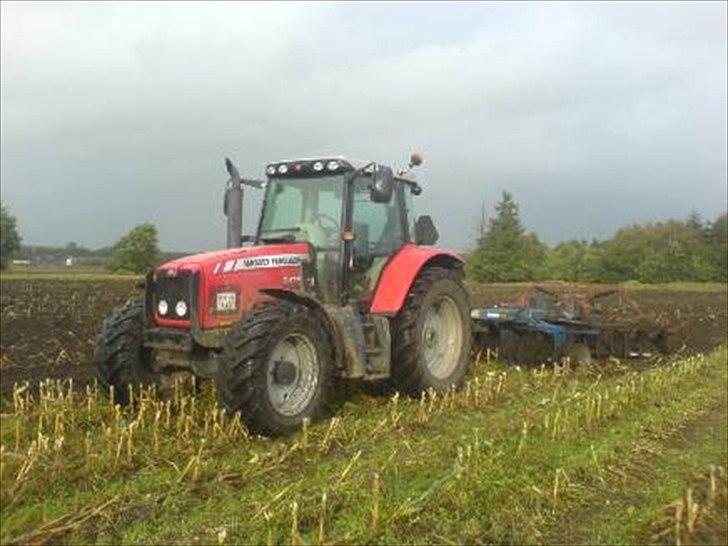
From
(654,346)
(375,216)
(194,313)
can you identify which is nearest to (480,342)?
(654,346)

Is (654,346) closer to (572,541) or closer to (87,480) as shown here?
(572,541)

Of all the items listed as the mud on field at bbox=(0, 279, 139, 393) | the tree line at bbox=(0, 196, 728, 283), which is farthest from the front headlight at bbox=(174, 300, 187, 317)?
the tree line at bbox=(0, 196, 728, 283)

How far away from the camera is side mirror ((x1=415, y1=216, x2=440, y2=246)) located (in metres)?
9.63

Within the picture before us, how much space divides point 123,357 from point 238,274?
1.22 m

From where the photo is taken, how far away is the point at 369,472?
5.57 metres

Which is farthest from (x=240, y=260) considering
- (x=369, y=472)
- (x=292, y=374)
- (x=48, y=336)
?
(x=48, y=336)

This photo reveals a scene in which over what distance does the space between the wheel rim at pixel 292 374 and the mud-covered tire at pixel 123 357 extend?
1.23 m

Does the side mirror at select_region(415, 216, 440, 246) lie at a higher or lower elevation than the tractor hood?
higher

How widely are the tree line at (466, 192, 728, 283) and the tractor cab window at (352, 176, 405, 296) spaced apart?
47768mm

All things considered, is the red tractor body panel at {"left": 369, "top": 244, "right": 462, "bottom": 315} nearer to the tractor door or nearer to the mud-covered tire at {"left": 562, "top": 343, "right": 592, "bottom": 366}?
the tractor door

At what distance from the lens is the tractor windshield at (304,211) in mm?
8336

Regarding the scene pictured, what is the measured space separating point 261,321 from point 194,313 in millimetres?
685

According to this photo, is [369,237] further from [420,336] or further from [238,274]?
[238,274]

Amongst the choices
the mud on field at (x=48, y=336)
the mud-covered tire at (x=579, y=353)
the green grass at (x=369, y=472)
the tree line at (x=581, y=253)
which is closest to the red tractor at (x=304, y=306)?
the green grass at (x=369, y=472)
